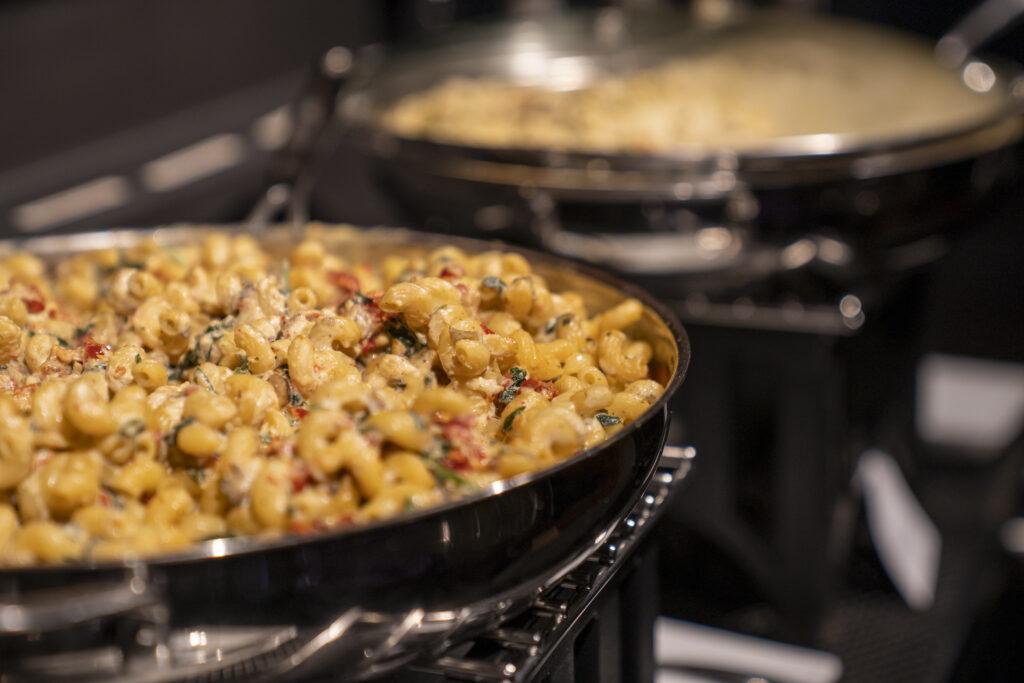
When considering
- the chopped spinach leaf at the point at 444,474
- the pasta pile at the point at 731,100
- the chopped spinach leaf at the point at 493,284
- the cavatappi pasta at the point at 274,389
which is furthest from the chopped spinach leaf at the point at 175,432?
the pasta pile at the point at 731,100

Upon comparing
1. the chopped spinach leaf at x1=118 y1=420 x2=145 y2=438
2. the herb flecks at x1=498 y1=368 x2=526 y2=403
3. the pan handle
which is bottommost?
the herb flecks at x1=498 y1=368 x2=526 y2=403

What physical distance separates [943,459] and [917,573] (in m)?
0.58

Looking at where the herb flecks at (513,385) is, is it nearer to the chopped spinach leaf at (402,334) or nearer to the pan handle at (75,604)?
the chopped spinach leaf at (402,334)

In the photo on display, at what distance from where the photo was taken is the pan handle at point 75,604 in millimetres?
522

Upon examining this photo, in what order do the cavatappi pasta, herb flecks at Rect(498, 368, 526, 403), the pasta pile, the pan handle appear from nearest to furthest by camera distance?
the pan handle, the cavatappi pasta, herb flecks at Rect(498, 368, 526, 403), the pasta pile

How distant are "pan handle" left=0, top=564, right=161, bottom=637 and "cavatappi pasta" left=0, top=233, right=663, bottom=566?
0.05m

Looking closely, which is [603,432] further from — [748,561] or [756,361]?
[748,561]

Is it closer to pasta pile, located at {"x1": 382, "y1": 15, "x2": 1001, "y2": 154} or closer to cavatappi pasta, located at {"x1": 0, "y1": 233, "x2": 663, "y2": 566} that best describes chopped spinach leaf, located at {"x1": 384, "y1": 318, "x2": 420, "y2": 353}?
cavatappi pasta, located at {"x1": 0, "y1": 233, "x2": 663, "y2": 566}

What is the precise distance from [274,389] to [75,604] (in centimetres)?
28

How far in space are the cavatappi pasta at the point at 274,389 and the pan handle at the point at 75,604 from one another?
52 mm

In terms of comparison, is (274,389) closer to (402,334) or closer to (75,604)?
(402,334)

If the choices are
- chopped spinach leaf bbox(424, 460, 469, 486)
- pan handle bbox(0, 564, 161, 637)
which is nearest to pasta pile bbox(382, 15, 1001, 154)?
chopped spinach leaf bbox(424, 460, 469, 486)

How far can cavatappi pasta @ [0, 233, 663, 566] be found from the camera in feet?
2.13

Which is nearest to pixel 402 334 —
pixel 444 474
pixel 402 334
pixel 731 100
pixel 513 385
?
pixel 402 334
